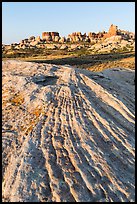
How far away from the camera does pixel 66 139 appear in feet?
11.4

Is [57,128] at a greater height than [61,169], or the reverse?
[57,128]

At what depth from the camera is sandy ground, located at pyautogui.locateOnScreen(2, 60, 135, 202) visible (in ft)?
9.32

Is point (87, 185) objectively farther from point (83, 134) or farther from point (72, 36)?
point (72, 36)

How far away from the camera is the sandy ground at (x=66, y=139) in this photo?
112 inches

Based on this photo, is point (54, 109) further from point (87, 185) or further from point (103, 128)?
point (87, 185)

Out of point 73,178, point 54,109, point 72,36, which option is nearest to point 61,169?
point 73,178

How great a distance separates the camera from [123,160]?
320 cm

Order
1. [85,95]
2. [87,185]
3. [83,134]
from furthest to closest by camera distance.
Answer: [85,95]
[83,134]
[87,185]

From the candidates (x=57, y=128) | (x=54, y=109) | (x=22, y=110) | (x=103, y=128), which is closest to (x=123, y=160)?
(x=103, y=128)

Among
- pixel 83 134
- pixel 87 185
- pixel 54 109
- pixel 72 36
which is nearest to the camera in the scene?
pixel 87 185

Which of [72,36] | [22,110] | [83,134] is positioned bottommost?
[83,134]

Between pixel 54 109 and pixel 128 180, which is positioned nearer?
pixel 128 180

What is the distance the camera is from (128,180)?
2961mm

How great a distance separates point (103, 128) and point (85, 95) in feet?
2.80
